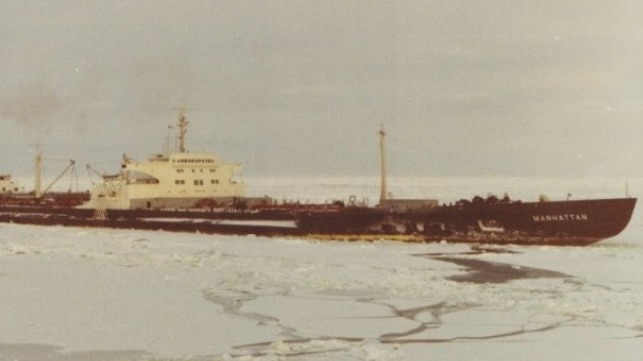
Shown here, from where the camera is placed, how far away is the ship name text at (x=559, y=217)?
84.4ft

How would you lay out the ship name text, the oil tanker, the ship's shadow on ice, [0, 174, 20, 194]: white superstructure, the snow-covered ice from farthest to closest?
[0, 174, 20, 194]: white superstructure
the oil tanker
the ship name text
the ship's shadow on ice
the snow-covered ice

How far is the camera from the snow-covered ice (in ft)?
33.3

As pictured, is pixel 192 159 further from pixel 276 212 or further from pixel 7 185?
pixel 7 185

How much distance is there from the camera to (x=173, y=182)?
4000 centimetres

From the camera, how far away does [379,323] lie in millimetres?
11992

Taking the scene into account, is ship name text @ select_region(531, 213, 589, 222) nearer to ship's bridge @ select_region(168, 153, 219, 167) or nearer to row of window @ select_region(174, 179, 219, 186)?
row of window @ select_region(174, 179, 219, 186)

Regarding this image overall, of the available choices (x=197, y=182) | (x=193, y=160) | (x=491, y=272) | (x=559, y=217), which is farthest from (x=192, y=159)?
(x=491, y=272)

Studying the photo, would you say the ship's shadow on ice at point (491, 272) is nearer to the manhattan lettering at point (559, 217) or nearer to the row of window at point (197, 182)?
the manhattan lettering at point (559, 217)

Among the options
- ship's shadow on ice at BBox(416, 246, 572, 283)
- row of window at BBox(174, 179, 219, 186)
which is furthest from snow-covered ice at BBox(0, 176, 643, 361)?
row of window at BBox(174, 179, 219, 186)

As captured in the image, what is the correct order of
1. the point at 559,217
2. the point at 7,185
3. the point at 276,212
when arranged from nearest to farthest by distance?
the point at 559,217
the point at 276,212
the point at 7,185

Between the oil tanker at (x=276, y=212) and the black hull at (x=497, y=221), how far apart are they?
0.04 m

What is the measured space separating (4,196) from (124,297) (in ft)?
146

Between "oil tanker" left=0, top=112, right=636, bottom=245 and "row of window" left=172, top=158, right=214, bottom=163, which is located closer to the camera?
"oil tanker" left=0, top=112, right=636, bottom=245

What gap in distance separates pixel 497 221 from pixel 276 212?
11.0 m
